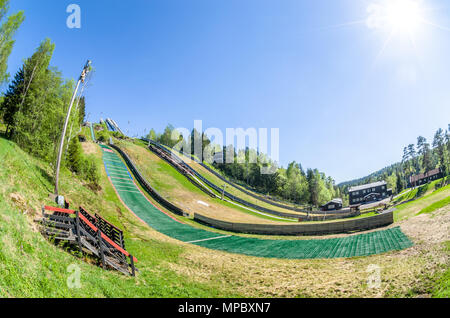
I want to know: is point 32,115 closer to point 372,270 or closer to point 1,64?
point 1,64

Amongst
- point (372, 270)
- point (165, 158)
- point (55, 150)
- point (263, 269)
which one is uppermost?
point (165, 158)

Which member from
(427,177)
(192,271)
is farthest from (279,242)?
(427,177)

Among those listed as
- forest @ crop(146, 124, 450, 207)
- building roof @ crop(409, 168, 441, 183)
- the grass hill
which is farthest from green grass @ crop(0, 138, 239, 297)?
building roof @ crop(409, 168, 441, 183)

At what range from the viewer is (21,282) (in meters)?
5.27

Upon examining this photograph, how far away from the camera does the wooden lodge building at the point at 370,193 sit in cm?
9200

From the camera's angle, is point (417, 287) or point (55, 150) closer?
point (417, 287)

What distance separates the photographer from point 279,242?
20.1 meters

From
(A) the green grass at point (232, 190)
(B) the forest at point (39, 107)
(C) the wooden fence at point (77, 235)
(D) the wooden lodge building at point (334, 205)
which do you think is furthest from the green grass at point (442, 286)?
(D) the wooden lodge building at point (334, 205)

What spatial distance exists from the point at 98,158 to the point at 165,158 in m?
18.9

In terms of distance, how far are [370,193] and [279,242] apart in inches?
3680

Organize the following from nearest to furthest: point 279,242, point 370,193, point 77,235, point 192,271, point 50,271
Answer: point 50,271 < point 77,235 < point 192,271 < point 279,242 < point 370,193

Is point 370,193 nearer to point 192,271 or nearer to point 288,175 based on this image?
point 288,175

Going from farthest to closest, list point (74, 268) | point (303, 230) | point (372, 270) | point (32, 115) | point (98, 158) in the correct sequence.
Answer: point (98, 158) → point (32, 115) → point (303, 230) → point (372, 270) → point (74, 268)
